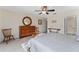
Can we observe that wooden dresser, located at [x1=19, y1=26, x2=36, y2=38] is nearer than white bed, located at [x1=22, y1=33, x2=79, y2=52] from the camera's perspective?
No

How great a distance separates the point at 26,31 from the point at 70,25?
337 centimetres

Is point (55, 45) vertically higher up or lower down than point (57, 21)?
lower down

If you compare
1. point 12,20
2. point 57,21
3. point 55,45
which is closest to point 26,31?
point 12,20

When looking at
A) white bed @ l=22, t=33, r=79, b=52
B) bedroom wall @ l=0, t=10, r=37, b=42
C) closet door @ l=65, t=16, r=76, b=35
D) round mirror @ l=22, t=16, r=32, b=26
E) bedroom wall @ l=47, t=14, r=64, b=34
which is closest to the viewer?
white bed @ l=22, t=33, r=79, b=52

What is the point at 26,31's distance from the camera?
359 inches

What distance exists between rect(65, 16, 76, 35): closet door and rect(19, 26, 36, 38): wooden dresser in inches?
109

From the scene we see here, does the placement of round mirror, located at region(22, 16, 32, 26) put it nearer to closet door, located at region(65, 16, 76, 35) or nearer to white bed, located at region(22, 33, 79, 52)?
closet door, located at region(65, 16, 76, 35)

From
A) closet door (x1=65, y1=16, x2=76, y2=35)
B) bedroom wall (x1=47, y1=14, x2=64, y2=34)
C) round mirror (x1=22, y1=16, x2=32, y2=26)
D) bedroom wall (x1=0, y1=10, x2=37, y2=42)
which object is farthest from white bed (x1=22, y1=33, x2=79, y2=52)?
round mirror (x1=22, y1=16, x2=32, y2=26)

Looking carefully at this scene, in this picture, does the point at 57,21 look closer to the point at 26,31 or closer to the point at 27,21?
the point at 27,21

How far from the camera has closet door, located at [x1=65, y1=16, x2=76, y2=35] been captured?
297 inches

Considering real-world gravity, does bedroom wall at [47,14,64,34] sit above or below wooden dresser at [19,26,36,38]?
above

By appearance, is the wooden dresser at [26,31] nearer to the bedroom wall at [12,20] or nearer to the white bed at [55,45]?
the bedroom wall at [12,20]

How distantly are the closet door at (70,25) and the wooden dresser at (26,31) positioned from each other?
276 cm
